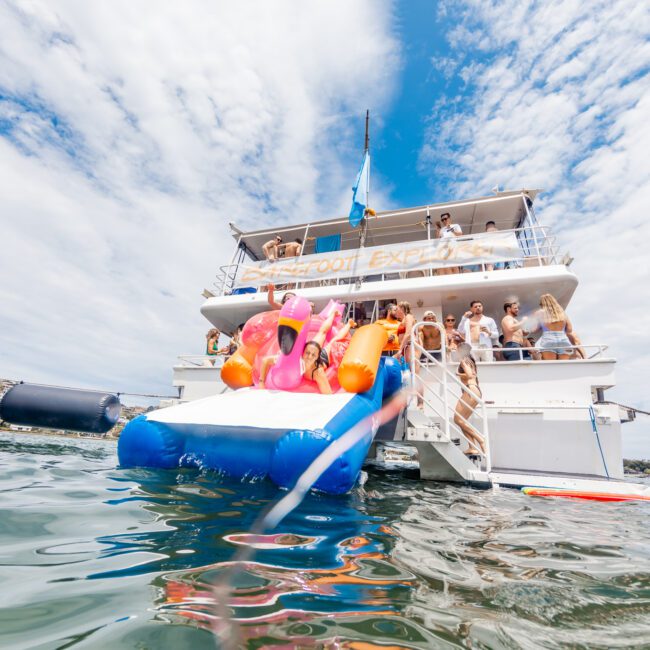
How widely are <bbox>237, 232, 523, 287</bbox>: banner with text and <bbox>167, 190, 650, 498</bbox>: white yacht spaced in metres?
0.02

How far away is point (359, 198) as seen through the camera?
9031 mm

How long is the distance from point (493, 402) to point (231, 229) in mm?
8042

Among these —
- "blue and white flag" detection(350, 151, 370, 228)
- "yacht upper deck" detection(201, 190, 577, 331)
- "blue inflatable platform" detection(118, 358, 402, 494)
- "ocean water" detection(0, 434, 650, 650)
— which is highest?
"blue and white flag" detection(350, 151, 370, 228)

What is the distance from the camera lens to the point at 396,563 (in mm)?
1558

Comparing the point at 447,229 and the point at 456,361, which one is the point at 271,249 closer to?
the point at 447,229

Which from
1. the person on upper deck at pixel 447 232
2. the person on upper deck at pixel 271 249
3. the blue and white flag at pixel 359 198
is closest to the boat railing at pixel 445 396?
the person on upper deck at pixel 447 232

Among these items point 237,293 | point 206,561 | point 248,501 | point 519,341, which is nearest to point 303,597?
point 206,561

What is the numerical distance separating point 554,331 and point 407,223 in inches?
196

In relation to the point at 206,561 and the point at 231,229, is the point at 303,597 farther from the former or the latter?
the point at 231,229

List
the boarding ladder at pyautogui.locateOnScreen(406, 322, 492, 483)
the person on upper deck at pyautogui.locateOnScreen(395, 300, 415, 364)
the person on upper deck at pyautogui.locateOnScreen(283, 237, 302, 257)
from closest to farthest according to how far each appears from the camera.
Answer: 1. the boarding ladder at pyautogui.locateOnScreen(406, 322, 492, 483)
2. the person on upper deck at pyautogui.locateOnScreen(395, 300, 415, 364)
3. the person on upper deck at pyautogui.locateOnScreen(283, 237, 302, 257)

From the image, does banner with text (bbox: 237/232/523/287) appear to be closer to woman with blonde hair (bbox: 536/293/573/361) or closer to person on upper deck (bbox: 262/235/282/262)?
person on upper deck (bbox: 262/235/282/262)

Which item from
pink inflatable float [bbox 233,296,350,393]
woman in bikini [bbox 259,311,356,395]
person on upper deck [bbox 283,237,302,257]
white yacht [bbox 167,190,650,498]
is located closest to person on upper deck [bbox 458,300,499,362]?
white yacht [bbox 167,190,650,498]

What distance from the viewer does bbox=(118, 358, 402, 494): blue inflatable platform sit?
2.66 metres

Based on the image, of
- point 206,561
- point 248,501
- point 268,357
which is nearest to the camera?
point 206,561
